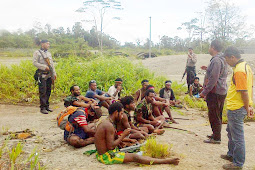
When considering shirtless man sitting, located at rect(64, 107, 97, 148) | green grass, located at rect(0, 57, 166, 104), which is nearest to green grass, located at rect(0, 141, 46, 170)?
shirtless man sitting, located at rect(64, 107, 97, 148)

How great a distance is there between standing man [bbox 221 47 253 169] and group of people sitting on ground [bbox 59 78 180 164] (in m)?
0.82

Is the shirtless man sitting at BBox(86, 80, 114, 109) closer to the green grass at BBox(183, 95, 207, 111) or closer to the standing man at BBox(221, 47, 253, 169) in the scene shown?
the green grass at BBox(183, 95, 207, 111)

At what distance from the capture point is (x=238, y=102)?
314 cm

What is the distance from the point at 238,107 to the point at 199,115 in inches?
148

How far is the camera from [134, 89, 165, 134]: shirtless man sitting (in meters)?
5.02

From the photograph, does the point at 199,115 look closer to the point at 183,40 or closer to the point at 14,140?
the point at 14,140

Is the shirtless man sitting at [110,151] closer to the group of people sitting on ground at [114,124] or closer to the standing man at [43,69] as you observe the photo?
the group of people sitting on ground at [114,124]

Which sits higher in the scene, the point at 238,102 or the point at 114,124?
the point at 238,102

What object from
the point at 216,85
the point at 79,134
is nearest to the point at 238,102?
the point at 216,85

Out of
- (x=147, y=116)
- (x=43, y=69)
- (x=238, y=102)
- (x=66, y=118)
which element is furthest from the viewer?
(x=43, y=69)

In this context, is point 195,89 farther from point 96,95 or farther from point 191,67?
point 96,95

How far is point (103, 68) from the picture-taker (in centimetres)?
914

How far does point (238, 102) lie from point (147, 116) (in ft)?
7.76

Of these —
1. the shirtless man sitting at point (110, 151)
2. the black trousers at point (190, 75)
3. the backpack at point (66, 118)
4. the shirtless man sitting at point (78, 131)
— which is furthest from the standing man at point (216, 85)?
the black trousers at point (190, 75)
